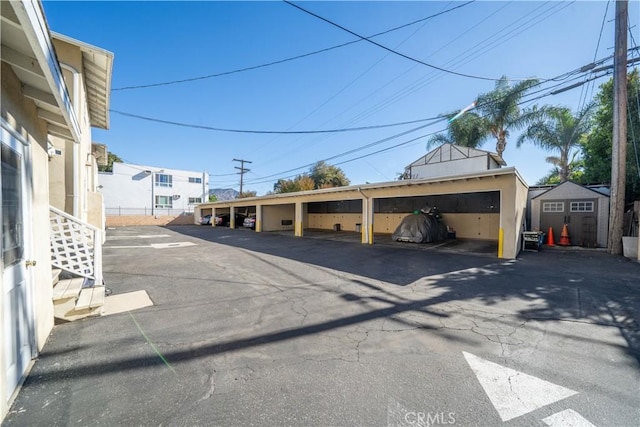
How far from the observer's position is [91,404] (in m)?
2.13

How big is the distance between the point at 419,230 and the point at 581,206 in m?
6.99

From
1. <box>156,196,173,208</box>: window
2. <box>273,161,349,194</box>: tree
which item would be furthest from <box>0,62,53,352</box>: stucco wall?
<box>156,196,173,208</box>: window

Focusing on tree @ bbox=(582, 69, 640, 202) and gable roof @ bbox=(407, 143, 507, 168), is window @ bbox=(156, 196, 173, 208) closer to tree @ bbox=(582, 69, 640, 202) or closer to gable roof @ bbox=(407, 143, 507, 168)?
gable roof @ bbox=(407, 143, 507, 168)

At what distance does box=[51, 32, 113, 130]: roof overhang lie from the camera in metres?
6.83

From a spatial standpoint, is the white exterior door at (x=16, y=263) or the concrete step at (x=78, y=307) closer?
the white exterior door at (x=16, y=263)

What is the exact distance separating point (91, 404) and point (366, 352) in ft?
8.29

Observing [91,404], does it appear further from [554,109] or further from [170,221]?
[170,221]

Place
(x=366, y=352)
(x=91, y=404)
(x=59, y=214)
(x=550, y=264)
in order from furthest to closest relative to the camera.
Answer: (x=550, y=264), (x=59, y=214), (x=366, y=352), (x=91, y=404)

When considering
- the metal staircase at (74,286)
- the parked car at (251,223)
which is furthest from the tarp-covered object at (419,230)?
the parked car at (251,223)

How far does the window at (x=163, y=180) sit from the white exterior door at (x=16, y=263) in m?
34.4

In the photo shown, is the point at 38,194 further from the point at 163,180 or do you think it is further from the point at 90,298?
the point at 163,180

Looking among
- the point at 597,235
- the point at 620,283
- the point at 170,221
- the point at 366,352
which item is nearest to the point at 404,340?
the point at 366,352

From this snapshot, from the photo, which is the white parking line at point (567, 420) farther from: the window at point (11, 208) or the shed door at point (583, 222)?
the shed door at point (583, 222)

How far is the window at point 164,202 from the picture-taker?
32.4 m
